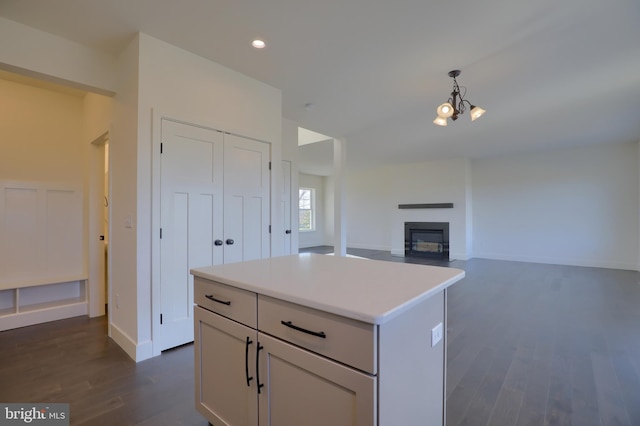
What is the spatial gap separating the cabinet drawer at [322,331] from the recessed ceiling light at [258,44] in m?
2.35

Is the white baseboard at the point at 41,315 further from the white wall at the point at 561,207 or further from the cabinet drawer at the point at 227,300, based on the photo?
the white wall at the point at 561,207

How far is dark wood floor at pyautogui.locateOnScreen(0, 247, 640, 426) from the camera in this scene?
1.78 metres

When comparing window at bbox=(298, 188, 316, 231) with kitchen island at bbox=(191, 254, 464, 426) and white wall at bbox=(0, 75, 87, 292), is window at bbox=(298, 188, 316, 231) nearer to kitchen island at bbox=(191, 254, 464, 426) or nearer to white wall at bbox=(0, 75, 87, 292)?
white wall at bbox=(0, 75, 87, 292)

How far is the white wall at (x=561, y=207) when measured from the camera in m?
6.15

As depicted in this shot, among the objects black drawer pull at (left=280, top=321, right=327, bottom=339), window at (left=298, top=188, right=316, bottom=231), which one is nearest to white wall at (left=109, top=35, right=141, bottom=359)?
black drawer pull at (left=280, top=321, right=327, bottom=339)

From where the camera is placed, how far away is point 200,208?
2826 mm

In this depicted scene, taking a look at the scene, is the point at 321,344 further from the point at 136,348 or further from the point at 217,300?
the point at 136,348

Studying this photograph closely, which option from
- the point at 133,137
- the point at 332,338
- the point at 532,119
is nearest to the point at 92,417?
the point at 332,338

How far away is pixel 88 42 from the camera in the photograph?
2605 mm

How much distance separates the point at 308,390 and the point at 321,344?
0.21m

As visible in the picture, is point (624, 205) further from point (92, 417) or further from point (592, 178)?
point (92, 417)

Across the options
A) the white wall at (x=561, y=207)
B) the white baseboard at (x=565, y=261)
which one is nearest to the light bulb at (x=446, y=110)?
the white wall at (x=561, y=207)

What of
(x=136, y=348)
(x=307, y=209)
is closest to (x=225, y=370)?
(x=136, y=348)

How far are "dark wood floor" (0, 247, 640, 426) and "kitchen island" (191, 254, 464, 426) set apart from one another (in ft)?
2.07
